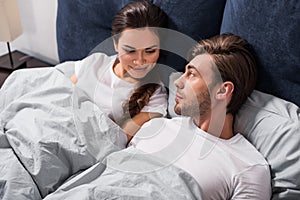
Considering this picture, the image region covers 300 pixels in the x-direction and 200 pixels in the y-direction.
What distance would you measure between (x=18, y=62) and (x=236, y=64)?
1303 mm

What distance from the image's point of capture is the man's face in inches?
47.3

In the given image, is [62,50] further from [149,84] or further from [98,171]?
[98,171]

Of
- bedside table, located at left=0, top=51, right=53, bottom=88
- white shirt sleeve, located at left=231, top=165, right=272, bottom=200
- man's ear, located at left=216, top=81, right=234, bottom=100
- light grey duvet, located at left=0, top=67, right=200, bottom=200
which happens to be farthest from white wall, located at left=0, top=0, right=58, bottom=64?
white shirt sleeve, located at left=231, top=165, right=272, bottom=200

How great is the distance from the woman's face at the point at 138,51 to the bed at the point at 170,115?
60mm

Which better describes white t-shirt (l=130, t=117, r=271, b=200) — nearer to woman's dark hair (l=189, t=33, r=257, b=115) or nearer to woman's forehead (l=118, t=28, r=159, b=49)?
woman's dark hair (l=189, t=33, r=257, b=115)

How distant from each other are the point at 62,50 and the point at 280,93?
0.97 metres

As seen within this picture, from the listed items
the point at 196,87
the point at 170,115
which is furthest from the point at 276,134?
the point at 170,115

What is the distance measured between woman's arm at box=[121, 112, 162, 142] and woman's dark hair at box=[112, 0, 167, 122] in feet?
0.06

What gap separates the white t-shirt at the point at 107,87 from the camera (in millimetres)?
1395

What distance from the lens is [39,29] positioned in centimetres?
217

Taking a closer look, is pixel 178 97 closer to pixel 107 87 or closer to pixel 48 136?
pixel 107 87

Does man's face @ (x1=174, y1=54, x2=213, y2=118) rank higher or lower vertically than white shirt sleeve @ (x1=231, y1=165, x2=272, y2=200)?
higher

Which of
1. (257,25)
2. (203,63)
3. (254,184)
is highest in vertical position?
(257,25)

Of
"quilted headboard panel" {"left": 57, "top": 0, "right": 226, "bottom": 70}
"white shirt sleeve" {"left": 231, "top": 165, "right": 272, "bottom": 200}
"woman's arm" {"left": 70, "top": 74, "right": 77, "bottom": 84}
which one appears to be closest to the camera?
"white shirt sleeve" {"left": 231, "top": 165, "right": 272, "bottom": 200}
